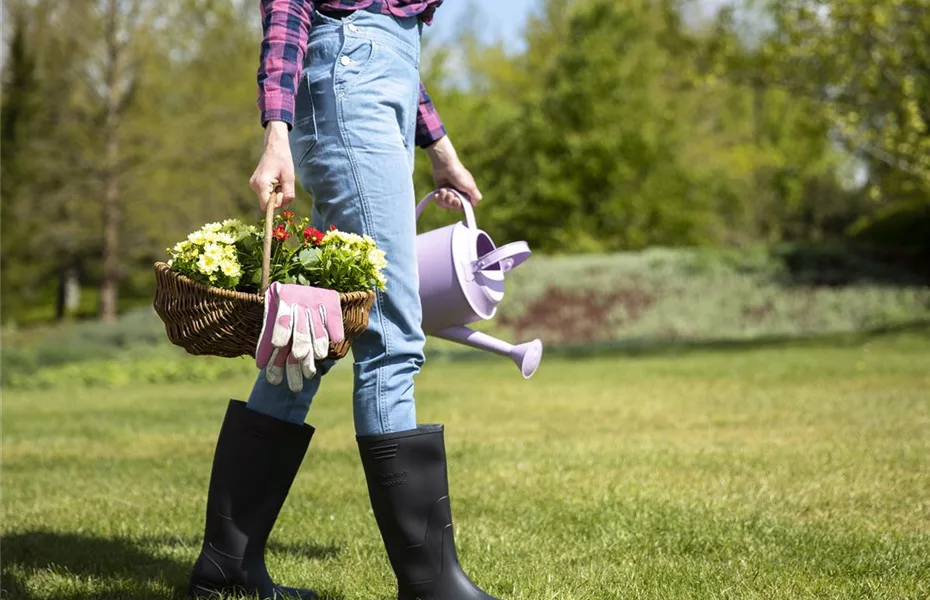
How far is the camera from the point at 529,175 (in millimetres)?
22031

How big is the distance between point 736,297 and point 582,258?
2.72 metres

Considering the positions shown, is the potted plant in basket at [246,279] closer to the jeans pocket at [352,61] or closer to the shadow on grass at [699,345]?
the jeans pocket at [352,61]

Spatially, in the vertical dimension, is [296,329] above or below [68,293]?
above

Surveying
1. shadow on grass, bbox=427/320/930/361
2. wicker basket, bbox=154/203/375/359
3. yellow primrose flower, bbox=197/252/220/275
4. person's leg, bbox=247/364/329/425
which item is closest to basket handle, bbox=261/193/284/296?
wicker basket, bbox=154/203/375/359

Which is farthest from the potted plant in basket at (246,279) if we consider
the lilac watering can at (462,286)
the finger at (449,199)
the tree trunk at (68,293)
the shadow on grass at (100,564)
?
the tree trunk at (68,293)

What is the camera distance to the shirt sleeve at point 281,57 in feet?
8.21

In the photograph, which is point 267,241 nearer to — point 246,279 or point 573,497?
point 246,279

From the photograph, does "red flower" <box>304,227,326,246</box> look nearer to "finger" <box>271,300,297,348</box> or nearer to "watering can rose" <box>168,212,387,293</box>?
"watering can rose" <box>168,212,387,293</box>

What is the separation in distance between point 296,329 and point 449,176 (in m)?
1.05

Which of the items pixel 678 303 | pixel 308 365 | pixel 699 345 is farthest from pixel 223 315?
pixel 678 303

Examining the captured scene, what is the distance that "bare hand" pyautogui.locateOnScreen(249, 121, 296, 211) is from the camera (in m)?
2.42

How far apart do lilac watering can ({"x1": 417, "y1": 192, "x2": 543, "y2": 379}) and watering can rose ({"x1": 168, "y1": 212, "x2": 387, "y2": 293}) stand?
0.42 metres

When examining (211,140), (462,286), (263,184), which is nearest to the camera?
(263,184)

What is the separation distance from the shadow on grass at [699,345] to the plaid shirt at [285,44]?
1009cm
